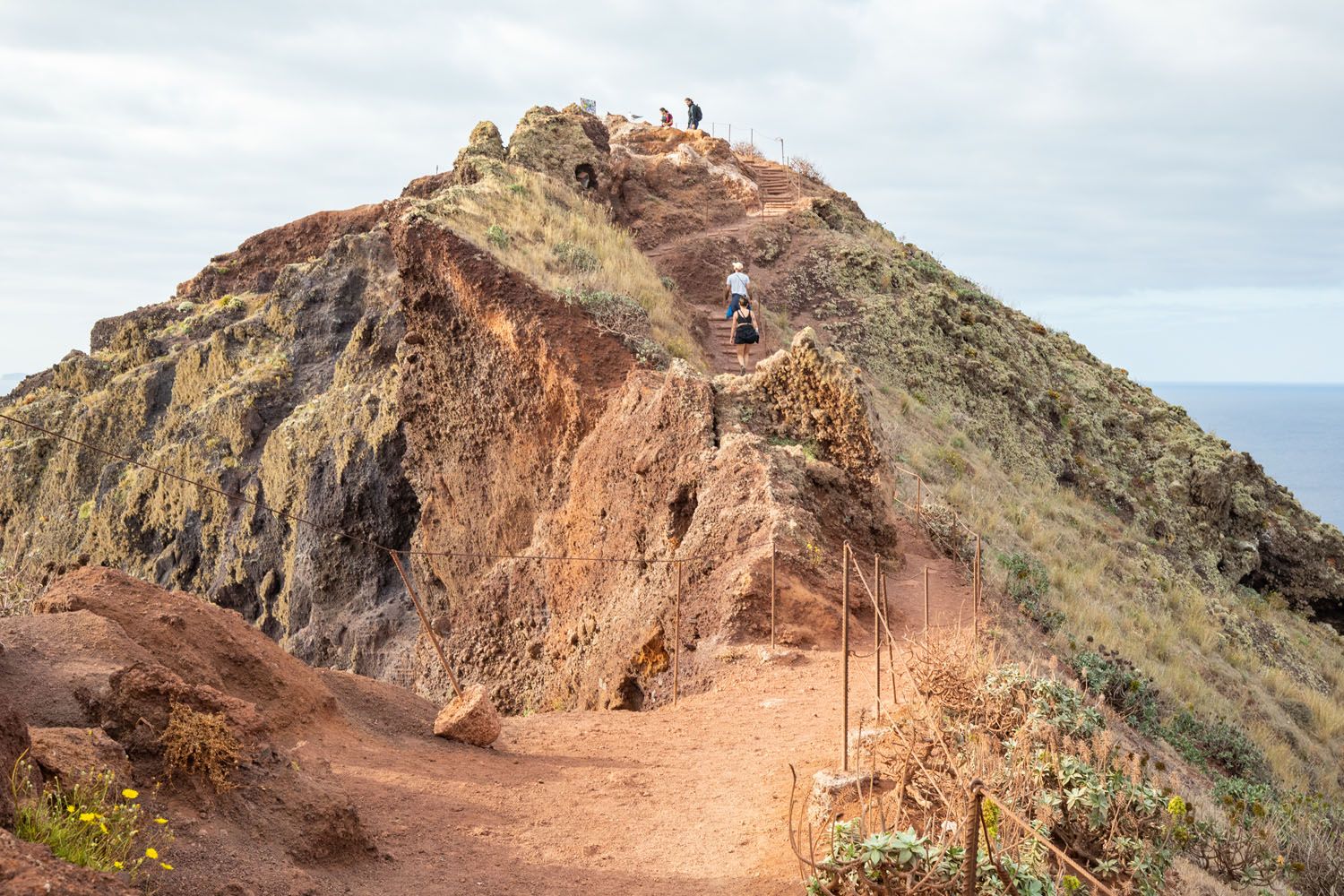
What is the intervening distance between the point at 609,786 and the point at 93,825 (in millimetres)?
3809

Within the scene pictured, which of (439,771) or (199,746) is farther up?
(199,746)

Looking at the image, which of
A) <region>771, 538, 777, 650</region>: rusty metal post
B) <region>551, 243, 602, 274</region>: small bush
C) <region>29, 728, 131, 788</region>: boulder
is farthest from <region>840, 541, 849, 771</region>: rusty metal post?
<region>551, 243, 602, 274</region>: small bush

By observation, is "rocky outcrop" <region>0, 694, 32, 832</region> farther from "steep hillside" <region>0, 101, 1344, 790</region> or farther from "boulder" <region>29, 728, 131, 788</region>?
"steep hillside" <region>0, 101, 1344, 790</region>

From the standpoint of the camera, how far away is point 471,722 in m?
8.95

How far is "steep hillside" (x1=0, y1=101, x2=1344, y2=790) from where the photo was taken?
12492 mm

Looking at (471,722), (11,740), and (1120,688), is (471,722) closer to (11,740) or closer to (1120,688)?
(11,740)

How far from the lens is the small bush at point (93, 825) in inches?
180

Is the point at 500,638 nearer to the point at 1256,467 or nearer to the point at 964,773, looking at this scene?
the point at 964,773

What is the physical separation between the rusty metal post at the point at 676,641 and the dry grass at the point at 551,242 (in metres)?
5.46

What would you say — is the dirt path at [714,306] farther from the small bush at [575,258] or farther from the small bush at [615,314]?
the small bush at [615,314]

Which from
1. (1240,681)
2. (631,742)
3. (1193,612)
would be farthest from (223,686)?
(1193,612)

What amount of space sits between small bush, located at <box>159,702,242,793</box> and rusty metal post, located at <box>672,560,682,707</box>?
484cm

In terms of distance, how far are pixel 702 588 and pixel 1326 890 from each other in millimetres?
5650

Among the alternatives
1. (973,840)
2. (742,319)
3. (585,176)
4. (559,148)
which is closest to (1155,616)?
(742,319)
